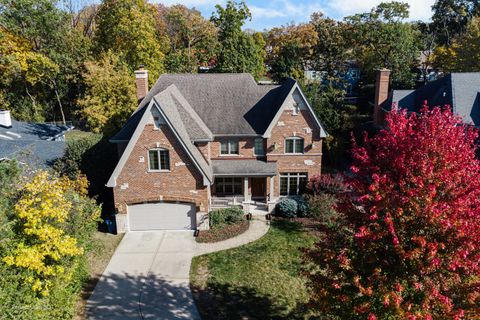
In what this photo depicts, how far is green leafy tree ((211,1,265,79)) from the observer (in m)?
48.9

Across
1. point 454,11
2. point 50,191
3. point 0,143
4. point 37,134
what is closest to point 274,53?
point 454,11

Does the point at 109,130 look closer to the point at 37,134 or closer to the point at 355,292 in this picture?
the point at 37,134

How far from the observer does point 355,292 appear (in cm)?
1032

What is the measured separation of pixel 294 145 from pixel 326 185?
3.82 metres

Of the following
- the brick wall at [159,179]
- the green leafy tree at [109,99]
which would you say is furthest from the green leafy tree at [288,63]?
the brick wall at [159,179]

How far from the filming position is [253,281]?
18672mm

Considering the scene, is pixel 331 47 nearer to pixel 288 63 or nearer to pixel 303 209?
pixel 288 63

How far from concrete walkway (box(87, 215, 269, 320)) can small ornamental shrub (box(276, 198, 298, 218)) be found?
197 cm

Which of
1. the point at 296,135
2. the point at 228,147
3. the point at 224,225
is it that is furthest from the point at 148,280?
the point at 296,135

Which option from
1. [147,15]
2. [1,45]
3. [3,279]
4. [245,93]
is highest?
[147,15]

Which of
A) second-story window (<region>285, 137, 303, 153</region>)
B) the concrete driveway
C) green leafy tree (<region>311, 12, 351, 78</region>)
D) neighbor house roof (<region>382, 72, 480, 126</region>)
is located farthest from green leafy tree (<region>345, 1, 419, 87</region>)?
the concrete driveway

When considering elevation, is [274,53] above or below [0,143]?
above

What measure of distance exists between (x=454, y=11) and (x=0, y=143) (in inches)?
2819

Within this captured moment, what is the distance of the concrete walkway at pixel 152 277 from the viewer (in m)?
16.5
